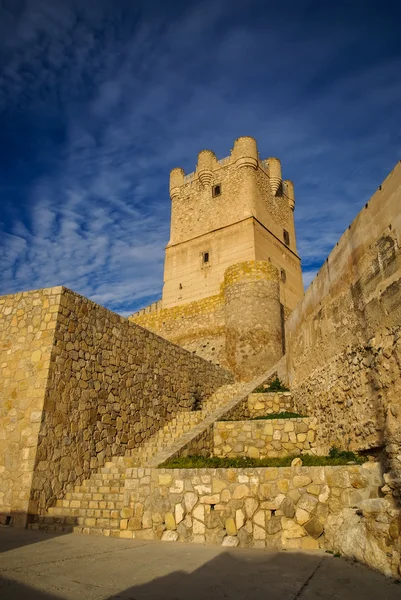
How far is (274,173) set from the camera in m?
25.4

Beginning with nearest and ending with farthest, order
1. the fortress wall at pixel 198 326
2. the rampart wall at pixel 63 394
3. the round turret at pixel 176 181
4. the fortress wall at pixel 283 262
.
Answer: the rampart wall at pixel 63 394 < the fortress wall at pixel 198 326 < the fortress wall at pixel 283 262 < the round turret at pixel 176 181

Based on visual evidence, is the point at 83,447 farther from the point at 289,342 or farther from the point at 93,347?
the point at 289,342

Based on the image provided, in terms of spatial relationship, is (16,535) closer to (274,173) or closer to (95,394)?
(95,394)

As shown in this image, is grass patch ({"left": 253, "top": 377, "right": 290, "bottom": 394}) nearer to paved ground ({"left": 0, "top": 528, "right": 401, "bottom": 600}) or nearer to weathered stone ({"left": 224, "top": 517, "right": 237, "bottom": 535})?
weathered stone ({"left": 224, "top": 517, "right": 237, "bottom": 535})

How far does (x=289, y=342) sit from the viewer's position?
10.6 meters

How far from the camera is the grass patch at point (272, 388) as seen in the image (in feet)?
35.6

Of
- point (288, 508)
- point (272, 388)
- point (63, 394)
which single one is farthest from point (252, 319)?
point (288, 508)

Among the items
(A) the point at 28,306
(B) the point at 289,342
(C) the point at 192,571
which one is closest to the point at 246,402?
(B) the point at 289,342

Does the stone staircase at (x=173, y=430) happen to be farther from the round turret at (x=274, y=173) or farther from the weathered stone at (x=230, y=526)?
the round turret at (x=274, y=173)

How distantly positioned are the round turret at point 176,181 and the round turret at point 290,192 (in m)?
6.82

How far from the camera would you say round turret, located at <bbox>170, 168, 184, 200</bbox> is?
26.0 m

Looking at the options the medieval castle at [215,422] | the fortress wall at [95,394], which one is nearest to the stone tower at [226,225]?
the medieval castle at [215,422]

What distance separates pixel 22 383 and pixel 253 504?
15.8ft

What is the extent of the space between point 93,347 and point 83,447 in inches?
80.0
